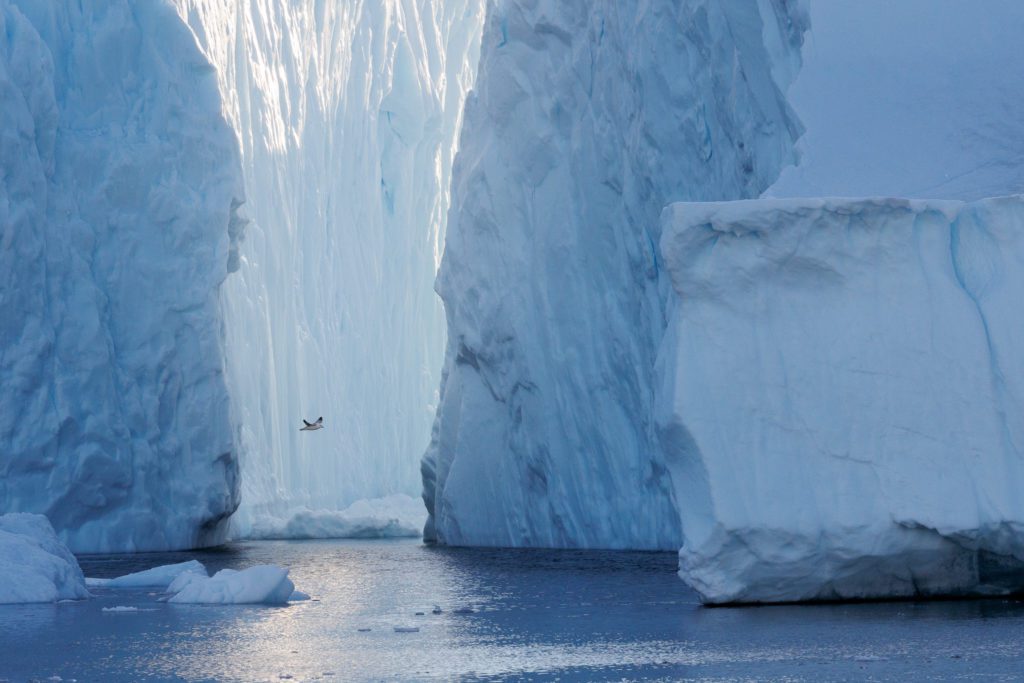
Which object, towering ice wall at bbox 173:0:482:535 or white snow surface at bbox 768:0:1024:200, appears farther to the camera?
towering ice wall at bbox 173:0:482:535

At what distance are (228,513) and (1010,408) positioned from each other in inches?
607

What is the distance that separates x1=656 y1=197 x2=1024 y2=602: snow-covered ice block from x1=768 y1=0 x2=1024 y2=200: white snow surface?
1481 mm

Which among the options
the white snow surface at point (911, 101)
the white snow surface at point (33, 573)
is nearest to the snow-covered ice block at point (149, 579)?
the white snow surface at point (33, 573)

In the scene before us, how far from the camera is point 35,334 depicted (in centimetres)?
1922

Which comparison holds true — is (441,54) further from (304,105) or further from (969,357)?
(969,357)

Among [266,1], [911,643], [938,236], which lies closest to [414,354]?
[266,1]

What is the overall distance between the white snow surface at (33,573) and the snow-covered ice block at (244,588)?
2.94 ft

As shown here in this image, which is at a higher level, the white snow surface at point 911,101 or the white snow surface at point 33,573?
the white snow surface at point 911,101

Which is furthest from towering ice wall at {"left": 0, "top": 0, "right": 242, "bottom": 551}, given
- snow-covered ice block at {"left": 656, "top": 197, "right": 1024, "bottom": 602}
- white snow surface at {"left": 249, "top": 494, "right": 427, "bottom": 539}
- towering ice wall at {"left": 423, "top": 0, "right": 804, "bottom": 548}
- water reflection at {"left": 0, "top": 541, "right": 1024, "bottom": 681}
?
snow-covered ice block at {"left": 656, "top": 197, "right": 1024, "bottom": 602}

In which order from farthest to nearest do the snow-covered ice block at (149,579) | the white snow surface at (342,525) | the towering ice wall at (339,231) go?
1. the towering ice wall at (339,231)
2. the white snow surface at (342,525)
3. the snow-covered ice block at (149,579)

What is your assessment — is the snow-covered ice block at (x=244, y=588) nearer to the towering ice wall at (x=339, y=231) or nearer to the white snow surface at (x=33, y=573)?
the white snow surface at (x=33, y=573)

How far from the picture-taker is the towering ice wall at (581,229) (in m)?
15.2

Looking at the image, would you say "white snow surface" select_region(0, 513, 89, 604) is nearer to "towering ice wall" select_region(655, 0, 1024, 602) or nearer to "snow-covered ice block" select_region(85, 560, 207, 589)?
"snow-covered ice block" select_region(85, 560, 207, 589)

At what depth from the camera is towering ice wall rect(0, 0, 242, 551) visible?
19188mm
